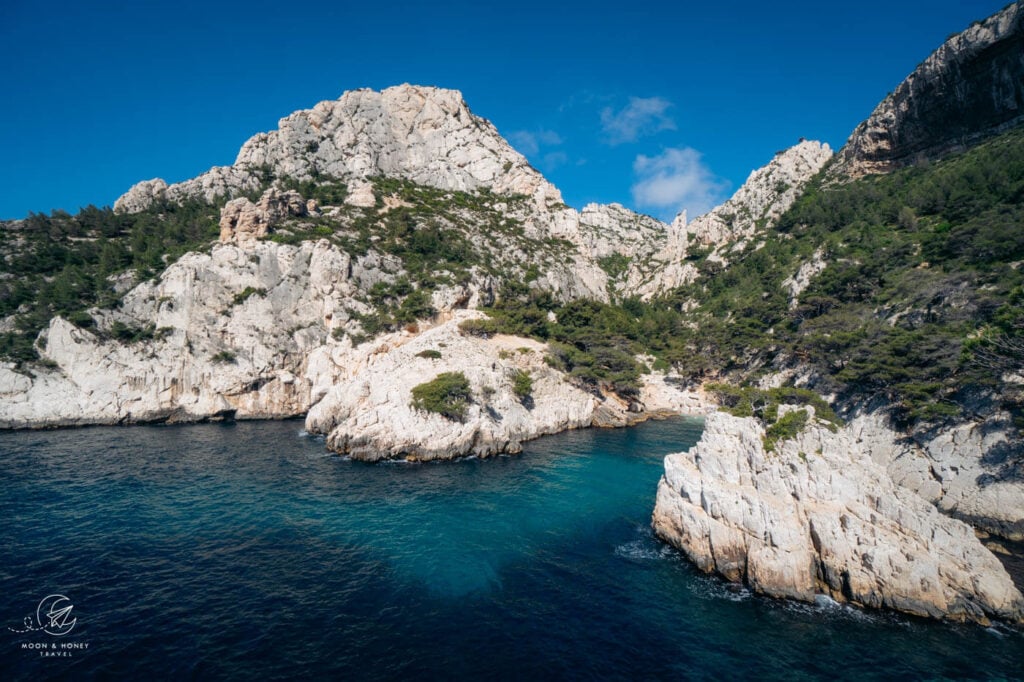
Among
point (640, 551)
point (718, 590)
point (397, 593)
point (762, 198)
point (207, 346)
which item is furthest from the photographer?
point (762, 198)

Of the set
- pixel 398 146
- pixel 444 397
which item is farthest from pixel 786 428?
pixel 398 146

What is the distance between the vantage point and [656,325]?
79375 mm

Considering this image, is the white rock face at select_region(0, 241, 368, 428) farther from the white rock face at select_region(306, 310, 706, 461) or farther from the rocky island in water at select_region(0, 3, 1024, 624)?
the white rock face at select_region(306, 310, 706, 461)

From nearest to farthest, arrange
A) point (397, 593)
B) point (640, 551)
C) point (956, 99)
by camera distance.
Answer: point (397, 593) < point (640, 551) < point (956, 99)

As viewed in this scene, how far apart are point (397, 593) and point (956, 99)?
10724 cm

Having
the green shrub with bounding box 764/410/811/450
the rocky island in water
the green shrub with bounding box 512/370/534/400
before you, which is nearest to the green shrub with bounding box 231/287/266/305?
the rocky island in water

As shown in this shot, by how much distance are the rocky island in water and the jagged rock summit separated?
80 centimetres

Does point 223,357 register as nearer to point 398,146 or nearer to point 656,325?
point 656,325

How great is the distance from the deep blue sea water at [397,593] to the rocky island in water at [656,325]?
2.85 meters

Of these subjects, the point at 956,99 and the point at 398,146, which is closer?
the point at 956,99

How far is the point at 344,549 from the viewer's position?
75.1ft

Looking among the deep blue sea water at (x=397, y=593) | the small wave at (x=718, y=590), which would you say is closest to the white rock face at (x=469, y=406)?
the deep blue sea water at (x=397, y=593)

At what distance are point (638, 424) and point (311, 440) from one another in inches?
1604

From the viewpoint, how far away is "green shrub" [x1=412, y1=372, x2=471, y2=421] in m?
41.8
